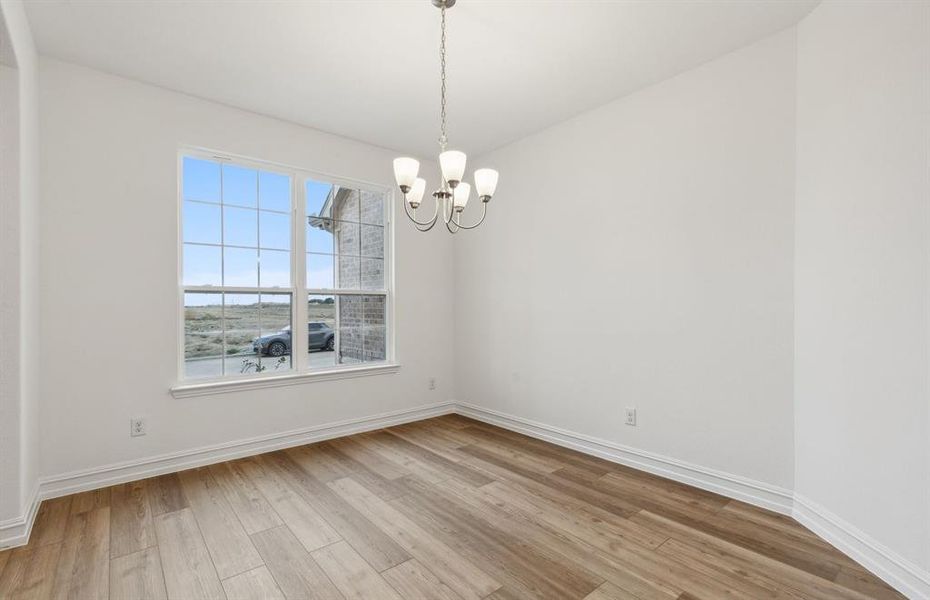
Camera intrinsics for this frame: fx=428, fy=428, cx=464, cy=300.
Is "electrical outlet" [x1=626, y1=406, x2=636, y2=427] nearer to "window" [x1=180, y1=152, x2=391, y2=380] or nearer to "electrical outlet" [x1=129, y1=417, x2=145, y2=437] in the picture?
"window" [x1=180, y1=152, x2=391, y2=380]

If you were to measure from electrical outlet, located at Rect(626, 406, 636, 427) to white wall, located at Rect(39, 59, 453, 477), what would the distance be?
2.78 meters

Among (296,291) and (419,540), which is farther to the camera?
(296,291)

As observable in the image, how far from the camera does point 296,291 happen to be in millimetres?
3797

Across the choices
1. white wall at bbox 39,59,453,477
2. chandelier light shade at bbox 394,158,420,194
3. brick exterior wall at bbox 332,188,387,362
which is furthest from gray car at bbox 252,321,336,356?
chandelier light shade at bbox 394,158,420,194

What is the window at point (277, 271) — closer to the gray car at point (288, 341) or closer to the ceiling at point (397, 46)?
the gray car at point (288, 341)

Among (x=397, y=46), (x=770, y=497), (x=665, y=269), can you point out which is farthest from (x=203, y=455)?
(x=770, y=497)

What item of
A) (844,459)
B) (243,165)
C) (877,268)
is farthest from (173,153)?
(844,459)

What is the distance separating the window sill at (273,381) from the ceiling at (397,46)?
86.4 inches

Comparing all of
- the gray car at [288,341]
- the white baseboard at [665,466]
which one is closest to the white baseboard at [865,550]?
the white baseboard at [665,466]

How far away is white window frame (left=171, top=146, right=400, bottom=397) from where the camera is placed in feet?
10.6

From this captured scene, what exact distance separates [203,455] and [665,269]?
3687 mm

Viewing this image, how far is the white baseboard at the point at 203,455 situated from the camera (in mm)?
2754

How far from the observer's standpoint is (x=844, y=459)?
213 cm

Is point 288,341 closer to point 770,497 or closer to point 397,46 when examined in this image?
point 397,46
